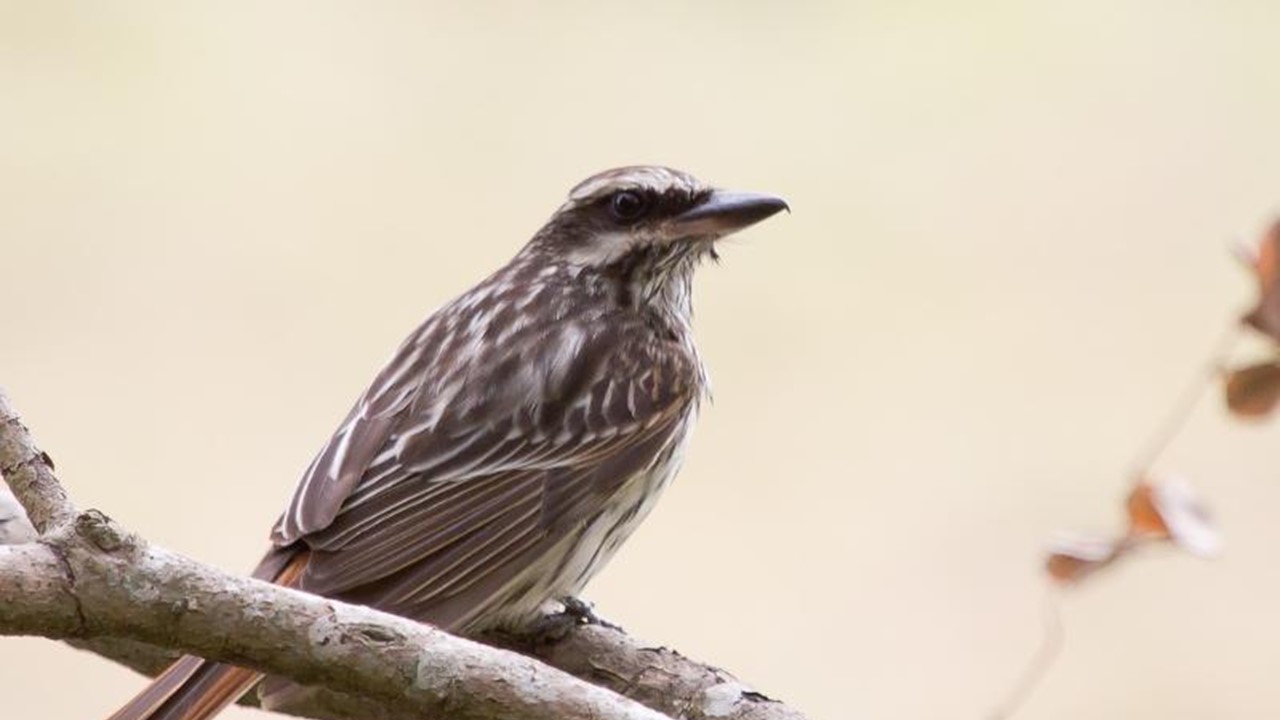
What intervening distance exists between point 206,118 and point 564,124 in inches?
56.8

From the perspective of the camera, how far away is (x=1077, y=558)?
3.26 metres

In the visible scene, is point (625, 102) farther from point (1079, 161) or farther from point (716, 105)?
point (1079, 161)

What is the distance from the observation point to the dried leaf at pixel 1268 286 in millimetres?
2889

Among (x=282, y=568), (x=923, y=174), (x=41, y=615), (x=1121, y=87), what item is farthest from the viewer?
(x=1121, y=87)

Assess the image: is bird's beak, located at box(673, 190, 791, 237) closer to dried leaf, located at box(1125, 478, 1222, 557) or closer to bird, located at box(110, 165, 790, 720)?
bird, located at box(110, 165, 790, 720)

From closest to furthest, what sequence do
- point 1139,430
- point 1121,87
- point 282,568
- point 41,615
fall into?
point 41,615 < point 282,568 < point 1139,430 < point 1121,87

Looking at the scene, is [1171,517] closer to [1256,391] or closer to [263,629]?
[1256,391]

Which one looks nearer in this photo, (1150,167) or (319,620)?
(319,620)

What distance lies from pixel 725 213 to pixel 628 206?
0.25 m

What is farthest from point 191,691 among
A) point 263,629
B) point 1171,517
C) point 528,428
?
point 1171,517

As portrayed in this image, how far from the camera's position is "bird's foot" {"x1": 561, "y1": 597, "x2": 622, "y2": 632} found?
436 cm

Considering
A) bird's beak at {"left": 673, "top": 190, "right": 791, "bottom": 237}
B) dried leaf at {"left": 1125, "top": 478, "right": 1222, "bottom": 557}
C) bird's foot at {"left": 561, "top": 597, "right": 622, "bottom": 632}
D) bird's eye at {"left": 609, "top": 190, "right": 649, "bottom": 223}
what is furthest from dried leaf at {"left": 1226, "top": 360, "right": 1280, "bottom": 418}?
bird's eye at {"left": 609, "top": 190, "right": 649, "bottom": 223}

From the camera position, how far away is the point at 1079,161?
9.39m

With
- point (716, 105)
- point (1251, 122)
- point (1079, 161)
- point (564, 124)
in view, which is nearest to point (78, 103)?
point (564, 124)
